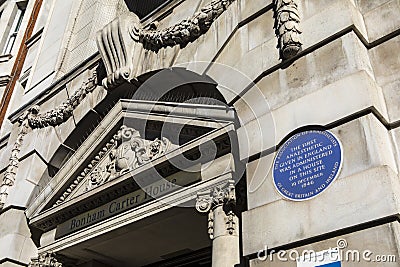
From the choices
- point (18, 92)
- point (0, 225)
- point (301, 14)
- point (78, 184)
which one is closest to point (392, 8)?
point (301, 14)

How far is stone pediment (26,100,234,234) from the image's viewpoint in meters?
8.34

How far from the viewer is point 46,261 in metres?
10.6

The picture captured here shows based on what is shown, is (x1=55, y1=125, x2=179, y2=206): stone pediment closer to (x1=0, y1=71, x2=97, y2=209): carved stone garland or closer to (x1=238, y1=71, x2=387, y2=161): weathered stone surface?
(x1=0, y1=71, x2=97, y2=209): carved stone garland

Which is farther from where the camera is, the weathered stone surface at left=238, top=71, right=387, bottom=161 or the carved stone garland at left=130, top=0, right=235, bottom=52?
the carved stone garland at left=130, top=0, right=235, bottom=52

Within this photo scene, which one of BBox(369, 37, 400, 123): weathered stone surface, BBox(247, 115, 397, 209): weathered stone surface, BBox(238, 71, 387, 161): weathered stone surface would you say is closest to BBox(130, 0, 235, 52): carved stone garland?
BBox(238, 71, 387, 161): weathered stone surface

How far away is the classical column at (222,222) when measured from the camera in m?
6.95

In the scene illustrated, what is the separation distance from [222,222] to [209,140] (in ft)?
4.75

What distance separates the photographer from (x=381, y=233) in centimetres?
498

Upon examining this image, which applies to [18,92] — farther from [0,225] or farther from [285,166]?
[285,166]

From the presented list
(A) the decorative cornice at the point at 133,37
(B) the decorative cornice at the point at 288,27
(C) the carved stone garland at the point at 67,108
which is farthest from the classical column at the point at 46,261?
(B) the decorative cornice at the point at 288,27

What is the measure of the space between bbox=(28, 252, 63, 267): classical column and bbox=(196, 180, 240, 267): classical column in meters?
4.72

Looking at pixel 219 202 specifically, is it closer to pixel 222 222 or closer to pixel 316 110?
pixel 222 222

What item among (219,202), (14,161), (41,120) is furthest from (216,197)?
(14,161)

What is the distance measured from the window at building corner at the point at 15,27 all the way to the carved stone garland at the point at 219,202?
729 inches
